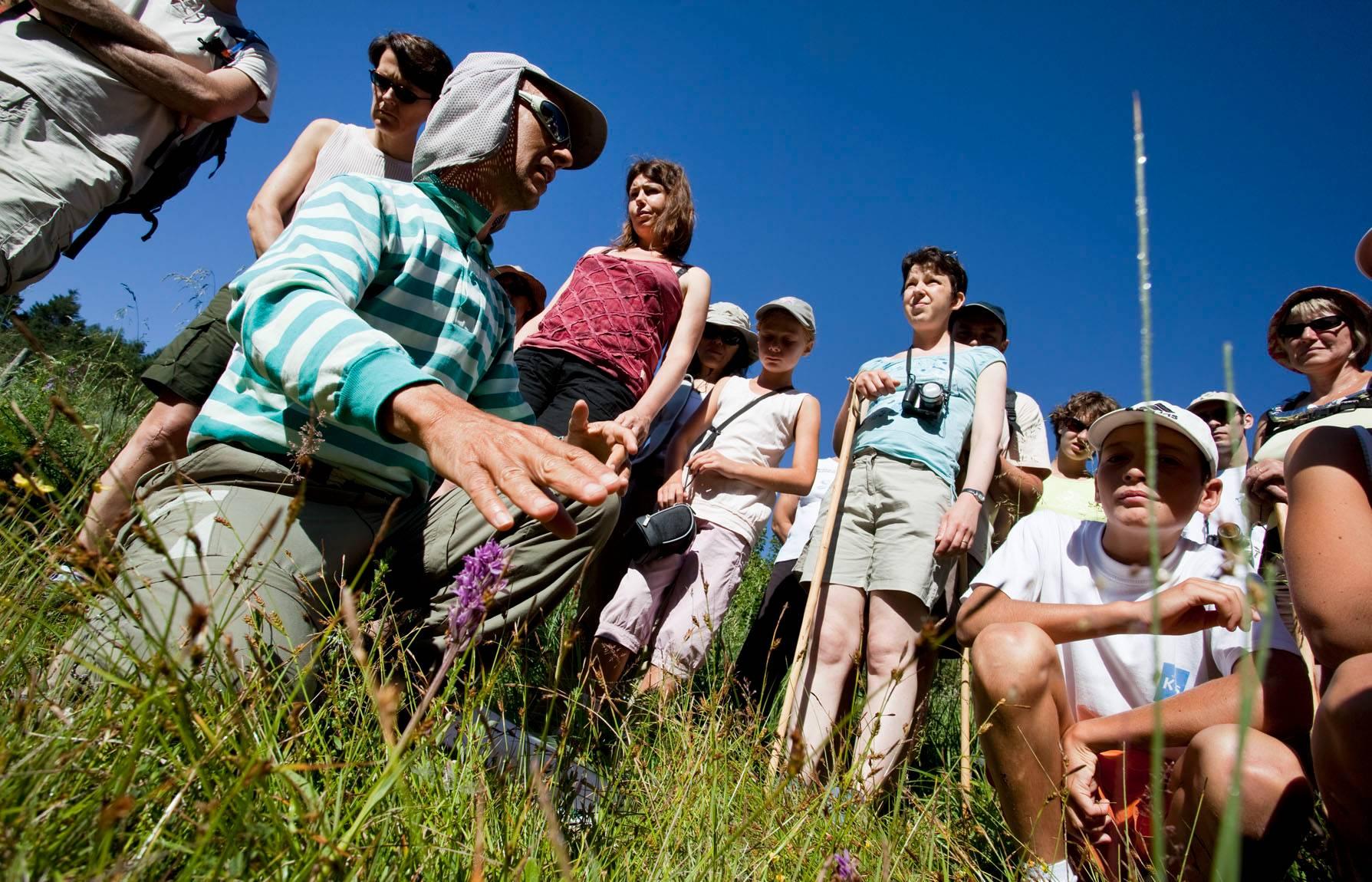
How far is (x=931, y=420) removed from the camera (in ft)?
13.0

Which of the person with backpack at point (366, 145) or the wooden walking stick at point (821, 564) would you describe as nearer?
the wooden walking stick at point (821, 564)

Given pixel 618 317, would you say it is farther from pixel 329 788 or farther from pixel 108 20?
pixel 329 788

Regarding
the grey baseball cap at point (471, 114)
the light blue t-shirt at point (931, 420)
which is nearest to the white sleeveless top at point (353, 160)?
the grey baseball cap at point (471, 114)

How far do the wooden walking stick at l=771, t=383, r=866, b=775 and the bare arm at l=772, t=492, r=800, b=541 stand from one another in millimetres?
873

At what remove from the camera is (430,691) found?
822 millimetres

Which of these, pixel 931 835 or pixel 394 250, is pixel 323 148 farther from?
pixel 931 835

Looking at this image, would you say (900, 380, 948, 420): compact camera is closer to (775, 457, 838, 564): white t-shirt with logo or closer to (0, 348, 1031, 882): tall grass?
(775, 457, 838, 564): white t-shirt with logo

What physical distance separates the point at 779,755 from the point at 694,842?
540 millimetres

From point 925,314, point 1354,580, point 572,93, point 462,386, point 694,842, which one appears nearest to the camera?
point 694,842

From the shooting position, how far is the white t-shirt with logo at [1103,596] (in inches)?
102

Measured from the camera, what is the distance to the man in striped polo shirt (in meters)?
1.34

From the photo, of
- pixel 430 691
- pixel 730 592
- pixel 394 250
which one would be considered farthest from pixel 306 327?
pixel 730 592

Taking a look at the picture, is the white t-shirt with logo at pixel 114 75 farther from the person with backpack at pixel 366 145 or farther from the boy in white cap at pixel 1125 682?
the boy in white cap at pixel 1125 682

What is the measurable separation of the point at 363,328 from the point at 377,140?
243cm
